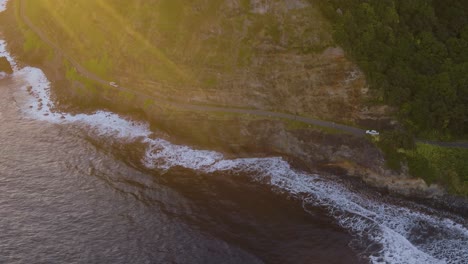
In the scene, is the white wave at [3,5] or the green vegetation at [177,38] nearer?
the green vegetation at [177,38]

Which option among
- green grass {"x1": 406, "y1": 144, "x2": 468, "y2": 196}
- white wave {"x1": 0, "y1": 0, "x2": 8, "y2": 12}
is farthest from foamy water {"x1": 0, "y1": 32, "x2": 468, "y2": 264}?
white wave {"x1": 0, "y1": 0, "x2": 8, "y2": 12}

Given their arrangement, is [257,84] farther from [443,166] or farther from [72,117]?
[72,117]

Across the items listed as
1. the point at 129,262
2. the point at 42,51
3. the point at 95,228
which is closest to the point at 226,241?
the point at 129,262

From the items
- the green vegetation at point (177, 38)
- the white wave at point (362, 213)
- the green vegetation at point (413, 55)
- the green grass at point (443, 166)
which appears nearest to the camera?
the white wave at point (362, 213)

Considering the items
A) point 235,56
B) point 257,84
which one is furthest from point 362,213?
point 235,56

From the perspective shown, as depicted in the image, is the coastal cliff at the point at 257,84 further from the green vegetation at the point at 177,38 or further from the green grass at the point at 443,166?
the green grass at the point at 443,166

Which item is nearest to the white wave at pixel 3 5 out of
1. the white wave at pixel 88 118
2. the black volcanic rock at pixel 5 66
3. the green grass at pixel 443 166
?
the black volcanic rock at pixel 5 66
